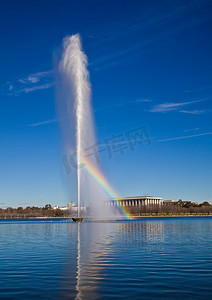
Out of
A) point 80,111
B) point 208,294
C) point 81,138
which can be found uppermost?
point 80,111

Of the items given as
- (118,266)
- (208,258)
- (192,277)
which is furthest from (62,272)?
(208,258)

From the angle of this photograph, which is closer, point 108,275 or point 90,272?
point 108,275

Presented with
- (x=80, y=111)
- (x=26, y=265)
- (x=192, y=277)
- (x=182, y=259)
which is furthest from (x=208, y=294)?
(x=80, y=111)

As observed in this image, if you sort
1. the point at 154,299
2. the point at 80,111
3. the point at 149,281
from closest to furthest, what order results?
the point at 154,299 → the point at 149,281 → the point at 80,111

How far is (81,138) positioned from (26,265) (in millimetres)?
60458

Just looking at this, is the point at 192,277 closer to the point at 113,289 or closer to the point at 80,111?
the point at 113,289

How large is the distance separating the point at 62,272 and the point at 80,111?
63343 mm

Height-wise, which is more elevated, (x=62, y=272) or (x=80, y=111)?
(x=80, y=111)

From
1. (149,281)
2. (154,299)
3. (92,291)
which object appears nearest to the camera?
(154,299)

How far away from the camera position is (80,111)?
80.6 meters

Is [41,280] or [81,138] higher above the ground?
[81,138]

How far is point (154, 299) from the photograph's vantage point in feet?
43.8

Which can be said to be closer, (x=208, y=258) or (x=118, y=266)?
(x=118, y=266)

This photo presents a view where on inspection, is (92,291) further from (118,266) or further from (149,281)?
(118,266)
